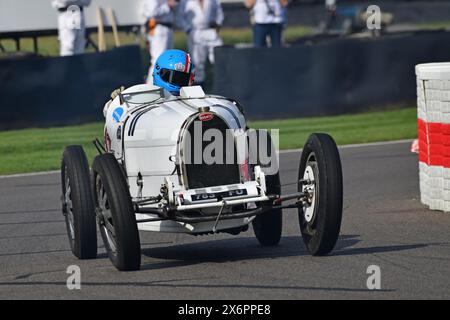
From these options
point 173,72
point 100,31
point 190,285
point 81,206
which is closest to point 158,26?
point 100,31

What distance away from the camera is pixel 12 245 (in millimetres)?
10008

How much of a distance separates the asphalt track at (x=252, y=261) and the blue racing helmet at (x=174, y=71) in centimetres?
131

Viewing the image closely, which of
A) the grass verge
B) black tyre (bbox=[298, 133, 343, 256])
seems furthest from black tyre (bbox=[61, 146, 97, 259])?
the grass verge

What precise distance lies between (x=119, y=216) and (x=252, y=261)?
1124 mm

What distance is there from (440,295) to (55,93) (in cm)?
1204

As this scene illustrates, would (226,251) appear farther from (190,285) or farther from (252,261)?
(190,285)

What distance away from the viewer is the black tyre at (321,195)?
27.5 ft

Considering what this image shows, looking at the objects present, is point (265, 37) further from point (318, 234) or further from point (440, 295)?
point (440, 295)

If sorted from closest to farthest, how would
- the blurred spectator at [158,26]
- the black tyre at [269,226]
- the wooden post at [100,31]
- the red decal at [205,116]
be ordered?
1. the red decal at [205,116]
2. the black tyre at [269,226]
3. the blurred spectator at [158,26]
4. the wooden post at [100,31]

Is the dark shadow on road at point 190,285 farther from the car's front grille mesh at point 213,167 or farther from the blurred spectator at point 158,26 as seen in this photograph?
the blurred spectator at point 158,26

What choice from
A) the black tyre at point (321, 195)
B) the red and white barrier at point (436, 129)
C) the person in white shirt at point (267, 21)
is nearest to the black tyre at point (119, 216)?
the black tyre at point (321, 195)

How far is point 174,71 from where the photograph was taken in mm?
9734

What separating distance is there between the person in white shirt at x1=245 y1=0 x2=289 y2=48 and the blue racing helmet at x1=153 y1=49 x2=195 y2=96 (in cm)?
1302
